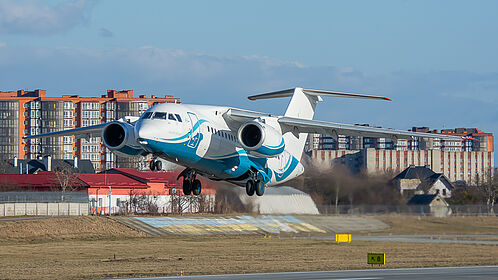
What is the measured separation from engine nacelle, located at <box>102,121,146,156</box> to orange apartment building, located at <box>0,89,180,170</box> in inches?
3878

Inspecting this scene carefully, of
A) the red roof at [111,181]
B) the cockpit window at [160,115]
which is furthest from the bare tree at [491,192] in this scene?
the cockpit window at [160,115]

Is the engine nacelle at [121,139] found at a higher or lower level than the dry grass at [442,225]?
higher

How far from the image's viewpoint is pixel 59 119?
124 metres

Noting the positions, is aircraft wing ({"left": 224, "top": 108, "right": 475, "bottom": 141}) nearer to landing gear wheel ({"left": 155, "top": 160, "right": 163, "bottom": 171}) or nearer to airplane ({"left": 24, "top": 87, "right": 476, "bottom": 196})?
airplane ({"left": 24, "top": 87, "right": 476, "bottom": 196})

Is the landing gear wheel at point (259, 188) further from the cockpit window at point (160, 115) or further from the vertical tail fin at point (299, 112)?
the cockpit window at point (160, 115)

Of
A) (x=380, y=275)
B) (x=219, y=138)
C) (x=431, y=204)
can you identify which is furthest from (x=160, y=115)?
(x=431, y=204)

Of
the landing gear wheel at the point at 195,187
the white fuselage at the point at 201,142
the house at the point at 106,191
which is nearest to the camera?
the white fuselage at the point at 201,142

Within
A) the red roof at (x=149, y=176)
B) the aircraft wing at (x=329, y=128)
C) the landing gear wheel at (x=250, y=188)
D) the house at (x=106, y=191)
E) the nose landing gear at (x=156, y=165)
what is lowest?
the house at (x=106, y=191)

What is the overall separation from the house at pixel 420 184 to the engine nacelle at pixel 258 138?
1464 cm

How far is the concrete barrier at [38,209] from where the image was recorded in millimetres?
61625

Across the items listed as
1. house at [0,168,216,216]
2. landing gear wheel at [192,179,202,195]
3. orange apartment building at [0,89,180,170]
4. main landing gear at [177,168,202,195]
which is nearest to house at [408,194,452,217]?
house at [0,168,216,216]

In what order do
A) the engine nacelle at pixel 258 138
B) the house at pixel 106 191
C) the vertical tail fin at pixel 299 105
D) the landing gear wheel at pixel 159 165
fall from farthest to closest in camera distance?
the house at pixel 106 191 < the vertical tail fin at pixel 299 105 < the engine nacelle at pixel 258 138 < the landing gear wheel at pixel 159 165

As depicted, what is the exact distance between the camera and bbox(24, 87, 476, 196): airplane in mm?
22516

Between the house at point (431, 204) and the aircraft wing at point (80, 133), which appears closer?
the aircraft wing at point (80, 133)
